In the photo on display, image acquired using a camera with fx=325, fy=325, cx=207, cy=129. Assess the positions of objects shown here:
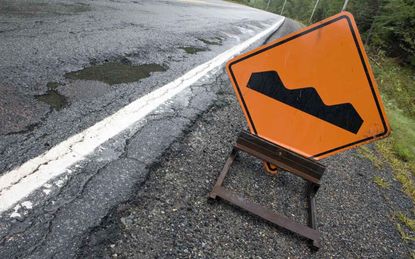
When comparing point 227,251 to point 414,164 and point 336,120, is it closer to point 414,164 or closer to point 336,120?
point 336,120

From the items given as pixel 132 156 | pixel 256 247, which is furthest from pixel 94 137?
pixel 256 247

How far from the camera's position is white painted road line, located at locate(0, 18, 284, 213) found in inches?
65.9

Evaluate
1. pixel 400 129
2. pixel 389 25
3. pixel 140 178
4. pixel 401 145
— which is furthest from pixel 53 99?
pixel 389 25

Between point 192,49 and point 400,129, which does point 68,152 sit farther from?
point 400,129

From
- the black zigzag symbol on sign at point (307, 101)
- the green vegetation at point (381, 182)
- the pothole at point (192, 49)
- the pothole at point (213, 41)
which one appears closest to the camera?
the black zigzag symbol on sign at point (307, 101)

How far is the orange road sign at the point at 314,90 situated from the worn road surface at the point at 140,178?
0.42m

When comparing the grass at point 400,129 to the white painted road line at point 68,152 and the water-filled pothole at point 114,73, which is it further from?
the water-filled pothole at point 114,73

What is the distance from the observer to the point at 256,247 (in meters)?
1.83

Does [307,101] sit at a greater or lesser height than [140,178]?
greater

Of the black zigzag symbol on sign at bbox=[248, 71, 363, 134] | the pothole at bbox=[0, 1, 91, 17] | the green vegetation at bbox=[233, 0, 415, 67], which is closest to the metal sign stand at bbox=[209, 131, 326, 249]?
the black zigzag symbol on sign at bbox=[248, 71, 363, 134]

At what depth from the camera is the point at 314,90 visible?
2354mm

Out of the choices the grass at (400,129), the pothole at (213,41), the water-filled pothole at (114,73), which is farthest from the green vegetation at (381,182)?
the pothole at (213,41)

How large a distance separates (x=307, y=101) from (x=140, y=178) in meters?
1.31

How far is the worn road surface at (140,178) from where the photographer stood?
161 cm
